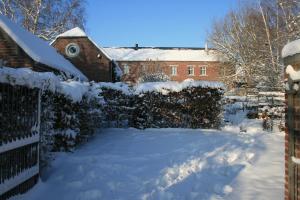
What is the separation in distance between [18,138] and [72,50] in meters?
28.6

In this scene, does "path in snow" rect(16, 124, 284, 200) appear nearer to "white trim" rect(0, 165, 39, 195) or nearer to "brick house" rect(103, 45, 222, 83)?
"white trim" rect(0, 165, 39, 195)

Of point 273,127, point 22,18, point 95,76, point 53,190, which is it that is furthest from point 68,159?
point 22,18

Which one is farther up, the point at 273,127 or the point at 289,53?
the point at 289,53

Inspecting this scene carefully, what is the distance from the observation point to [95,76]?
35094mm

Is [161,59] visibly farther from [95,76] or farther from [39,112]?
[39,112]

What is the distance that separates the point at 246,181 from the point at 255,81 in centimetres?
3271

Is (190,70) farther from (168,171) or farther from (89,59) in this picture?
(168,171)

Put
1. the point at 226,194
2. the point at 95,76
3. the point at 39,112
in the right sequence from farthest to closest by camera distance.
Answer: the point at 95,76 < the point at 39,112 < the point at 226,194

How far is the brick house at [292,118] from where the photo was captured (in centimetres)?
537

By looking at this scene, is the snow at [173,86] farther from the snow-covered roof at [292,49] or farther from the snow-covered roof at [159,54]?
the snow-covered roof at [159,54]

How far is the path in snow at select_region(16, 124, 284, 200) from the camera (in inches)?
310

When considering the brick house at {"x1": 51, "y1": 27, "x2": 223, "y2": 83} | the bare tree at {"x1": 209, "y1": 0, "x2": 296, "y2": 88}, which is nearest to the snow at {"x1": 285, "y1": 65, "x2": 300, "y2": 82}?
the bare tree at {"x1": 209, "y1": 0, "x2": 296, "y2": 88}

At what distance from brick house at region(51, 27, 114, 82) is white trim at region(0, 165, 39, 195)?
27.0 meters

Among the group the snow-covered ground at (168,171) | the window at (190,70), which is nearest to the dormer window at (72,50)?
the snow-covered ground at (168,171)
